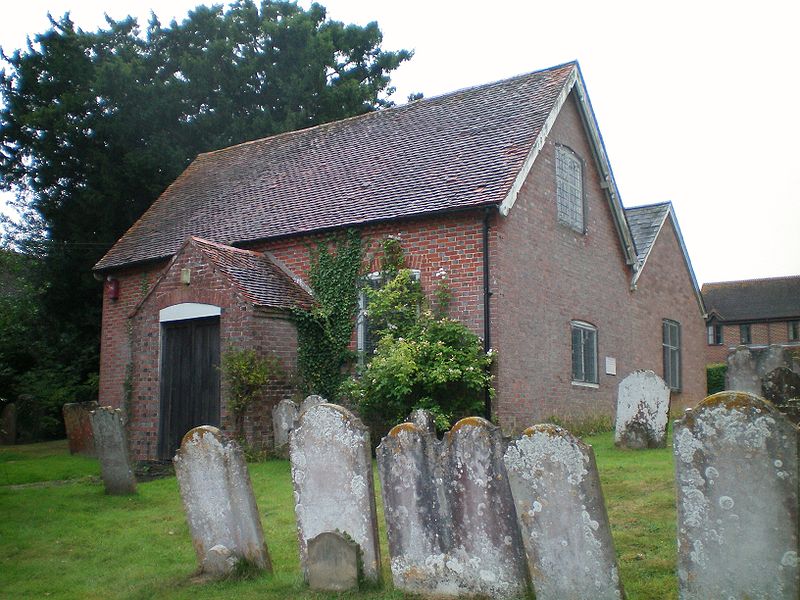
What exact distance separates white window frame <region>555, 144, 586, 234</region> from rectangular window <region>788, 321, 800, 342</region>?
1482 inches

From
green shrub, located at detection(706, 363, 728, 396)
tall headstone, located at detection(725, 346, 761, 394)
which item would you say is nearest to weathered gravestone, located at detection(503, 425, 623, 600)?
tall headstone, located at detection(725, 346, 761, 394)

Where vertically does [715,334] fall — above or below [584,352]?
above

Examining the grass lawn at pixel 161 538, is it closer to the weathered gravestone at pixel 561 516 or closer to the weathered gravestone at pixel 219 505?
the weathered gravestone at pixel 219 505

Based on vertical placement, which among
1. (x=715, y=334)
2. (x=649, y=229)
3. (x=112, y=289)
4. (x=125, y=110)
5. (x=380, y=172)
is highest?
(x=125, y=110)

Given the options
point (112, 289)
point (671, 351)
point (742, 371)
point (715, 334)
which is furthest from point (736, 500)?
point (715, 334)

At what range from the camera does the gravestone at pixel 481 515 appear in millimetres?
6039

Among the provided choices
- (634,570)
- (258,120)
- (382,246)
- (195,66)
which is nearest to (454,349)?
(382,246)

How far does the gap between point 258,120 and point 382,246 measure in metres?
16.7

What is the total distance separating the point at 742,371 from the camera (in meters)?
13.2

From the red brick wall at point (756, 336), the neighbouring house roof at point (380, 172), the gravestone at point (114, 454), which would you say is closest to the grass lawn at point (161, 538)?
the gravestone at point (114, 454)

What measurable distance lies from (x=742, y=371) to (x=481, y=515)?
8644mm

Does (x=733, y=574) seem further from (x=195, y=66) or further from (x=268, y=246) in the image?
(x=195, y=66)

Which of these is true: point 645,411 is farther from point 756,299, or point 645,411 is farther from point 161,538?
point 756,299

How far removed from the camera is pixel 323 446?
6754mm
